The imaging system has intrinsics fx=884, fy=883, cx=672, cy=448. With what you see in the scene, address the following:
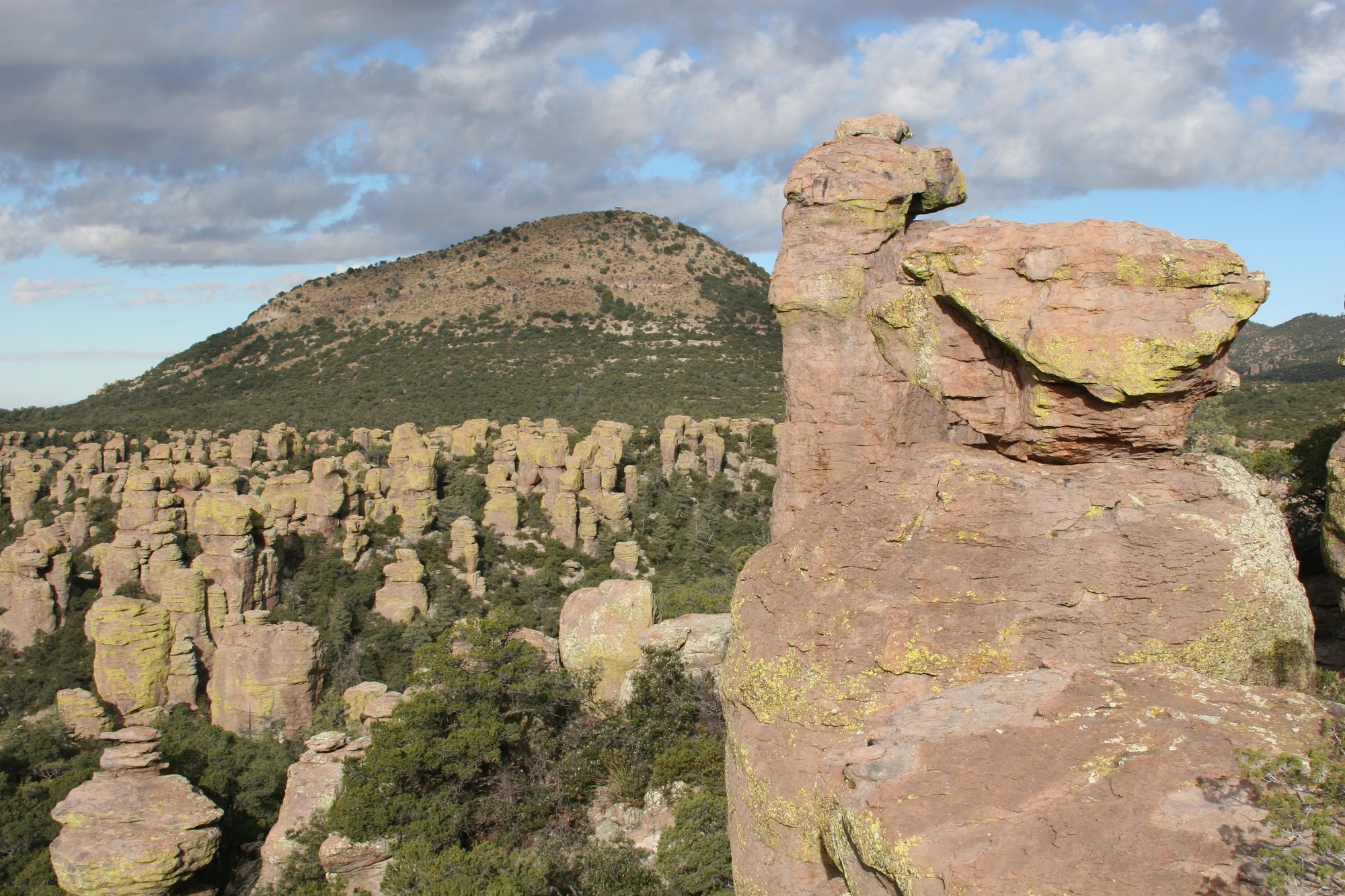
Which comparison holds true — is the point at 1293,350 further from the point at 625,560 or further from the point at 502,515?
the point at 502,515

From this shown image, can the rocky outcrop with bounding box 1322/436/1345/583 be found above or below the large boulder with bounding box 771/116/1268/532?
below

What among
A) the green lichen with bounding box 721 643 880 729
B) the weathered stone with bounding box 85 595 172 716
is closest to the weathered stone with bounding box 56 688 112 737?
the weathered stone with bounding box 85 595 172 716

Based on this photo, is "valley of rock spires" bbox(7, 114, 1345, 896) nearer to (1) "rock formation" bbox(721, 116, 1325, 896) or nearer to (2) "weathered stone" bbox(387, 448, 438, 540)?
(1) "rock formation" bbox(721, 116, 1325, 896)

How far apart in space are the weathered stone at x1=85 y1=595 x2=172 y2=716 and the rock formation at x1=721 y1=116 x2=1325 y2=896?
25261 mm

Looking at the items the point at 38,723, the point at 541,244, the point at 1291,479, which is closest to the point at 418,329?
the point at 541,244

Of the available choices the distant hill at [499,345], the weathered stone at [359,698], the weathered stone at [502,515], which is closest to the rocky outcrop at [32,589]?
the weathered stone at [502,515]

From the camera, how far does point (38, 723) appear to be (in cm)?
2400

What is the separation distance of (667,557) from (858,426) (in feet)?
105

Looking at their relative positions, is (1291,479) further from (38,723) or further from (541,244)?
(541,244)

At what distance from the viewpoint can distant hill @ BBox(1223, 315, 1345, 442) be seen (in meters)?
32.6

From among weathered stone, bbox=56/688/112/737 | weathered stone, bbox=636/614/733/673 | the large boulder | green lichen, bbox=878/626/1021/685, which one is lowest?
weathered stone, bbox=56/688/112/737

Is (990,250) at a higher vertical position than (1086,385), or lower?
higher

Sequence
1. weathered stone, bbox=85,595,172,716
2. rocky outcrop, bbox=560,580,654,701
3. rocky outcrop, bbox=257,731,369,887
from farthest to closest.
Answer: weathered stone, bbox=85,595,172,716 < rocky outcrop, bbox=560,580,654,701 < rocky outcrop, bbox=257,731,369,887

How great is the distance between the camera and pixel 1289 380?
53875mm
